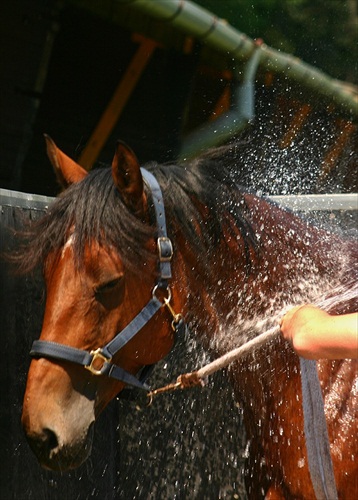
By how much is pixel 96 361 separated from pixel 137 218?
401 millimetres

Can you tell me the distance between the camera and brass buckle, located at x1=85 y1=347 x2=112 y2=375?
221 centimetres

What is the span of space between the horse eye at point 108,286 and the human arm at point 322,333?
1.64 ft

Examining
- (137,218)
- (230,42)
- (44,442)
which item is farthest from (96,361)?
(230,42)

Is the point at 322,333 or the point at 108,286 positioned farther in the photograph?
the point at 108,286

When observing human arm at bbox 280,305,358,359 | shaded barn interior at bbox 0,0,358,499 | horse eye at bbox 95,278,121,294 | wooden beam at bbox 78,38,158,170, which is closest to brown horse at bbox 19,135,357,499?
horse eye at bbox 95,278,121,294

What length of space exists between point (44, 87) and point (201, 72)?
2.97ft

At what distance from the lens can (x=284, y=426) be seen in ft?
7.36

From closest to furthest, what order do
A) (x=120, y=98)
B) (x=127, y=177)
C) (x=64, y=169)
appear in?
(x=127, y=177)
(x=64, y=169)
(x=120, y=98)

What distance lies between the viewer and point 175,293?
2357 millimetres

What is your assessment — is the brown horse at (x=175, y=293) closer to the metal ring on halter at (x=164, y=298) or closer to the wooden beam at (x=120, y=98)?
the metal ring on halter at (x=164, y=298)

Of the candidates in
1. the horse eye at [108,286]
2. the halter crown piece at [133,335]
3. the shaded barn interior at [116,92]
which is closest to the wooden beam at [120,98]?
the shaded barn interior at [116,92]

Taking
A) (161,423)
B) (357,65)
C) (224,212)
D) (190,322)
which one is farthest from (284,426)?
(357,65)

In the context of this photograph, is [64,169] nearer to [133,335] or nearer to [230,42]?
[133,335]

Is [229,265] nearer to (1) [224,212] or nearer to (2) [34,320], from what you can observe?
(1) [224,212]
